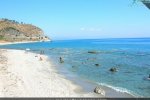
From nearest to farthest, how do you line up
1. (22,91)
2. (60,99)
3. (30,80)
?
1. (60,99)
2. (22,91)
3. (30,80)

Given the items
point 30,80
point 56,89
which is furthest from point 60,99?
point 30,80

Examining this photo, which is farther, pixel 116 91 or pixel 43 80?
pixel 43 80

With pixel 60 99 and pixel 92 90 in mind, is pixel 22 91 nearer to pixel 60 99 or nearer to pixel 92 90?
pixel 92 90

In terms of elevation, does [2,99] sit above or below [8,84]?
above

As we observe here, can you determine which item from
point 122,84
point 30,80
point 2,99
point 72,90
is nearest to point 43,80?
point 30,80

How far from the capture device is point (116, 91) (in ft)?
98.9

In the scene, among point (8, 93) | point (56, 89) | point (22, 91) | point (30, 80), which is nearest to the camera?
point (8, 93)

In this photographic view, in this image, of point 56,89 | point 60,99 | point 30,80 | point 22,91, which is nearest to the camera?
point 60,99

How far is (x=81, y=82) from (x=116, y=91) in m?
7.03

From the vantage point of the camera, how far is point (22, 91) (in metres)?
27.6

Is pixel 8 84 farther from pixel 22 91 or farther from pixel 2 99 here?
pixel 2 99

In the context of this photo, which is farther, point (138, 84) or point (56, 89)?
point (138, 84)

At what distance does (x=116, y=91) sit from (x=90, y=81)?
745cm

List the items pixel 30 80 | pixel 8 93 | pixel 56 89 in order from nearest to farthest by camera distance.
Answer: pixel 8 93
pixel 56 89
pixel 30 80
